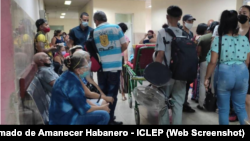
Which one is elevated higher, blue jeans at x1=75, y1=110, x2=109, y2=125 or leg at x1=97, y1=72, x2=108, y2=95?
leg at x1=97, y1=72, x2=108, y2=95

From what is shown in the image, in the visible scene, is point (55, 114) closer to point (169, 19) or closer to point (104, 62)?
point (104, 62)

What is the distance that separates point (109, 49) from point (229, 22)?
1.32m

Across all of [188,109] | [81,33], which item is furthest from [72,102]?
[188,109]

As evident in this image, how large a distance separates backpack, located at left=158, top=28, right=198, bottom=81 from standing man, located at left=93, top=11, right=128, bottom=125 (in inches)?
29.1

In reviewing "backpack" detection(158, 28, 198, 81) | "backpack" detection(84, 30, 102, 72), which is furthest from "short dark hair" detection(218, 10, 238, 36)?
"backpack" detection(84, 30, 102, 72)

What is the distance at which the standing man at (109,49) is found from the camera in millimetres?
2607

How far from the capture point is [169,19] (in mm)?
2299

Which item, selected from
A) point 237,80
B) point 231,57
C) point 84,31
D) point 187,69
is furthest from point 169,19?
point 84,31

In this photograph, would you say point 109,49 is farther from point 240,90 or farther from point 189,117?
point 189,117

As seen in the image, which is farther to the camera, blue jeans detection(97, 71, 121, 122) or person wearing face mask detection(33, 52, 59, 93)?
blue jeans detection(97, 71, 121, 122)

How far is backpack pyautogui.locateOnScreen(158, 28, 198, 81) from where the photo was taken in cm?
214

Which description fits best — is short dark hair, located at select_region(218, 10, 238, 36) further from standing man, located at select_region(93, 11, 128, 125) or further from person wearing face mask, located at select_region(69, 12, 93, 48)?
person wearing face mask, located at select_region(69, 12, 93, 48)

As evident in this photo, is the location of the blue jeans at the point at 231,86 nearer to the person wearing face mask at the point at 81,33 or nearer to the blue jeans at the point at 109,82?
the blue jeans at the point at 109,82

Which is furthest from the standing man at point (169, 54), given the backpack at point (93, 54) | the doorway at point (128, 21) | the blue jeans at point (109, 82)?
the doorway at point (128, 21)
